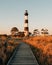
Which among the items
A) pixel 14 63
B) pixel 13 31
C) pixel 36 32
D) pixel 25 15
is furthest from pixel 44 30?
pixel 14 63

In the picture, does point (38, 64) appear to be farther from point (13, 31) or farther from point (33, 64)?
point (13, 31)

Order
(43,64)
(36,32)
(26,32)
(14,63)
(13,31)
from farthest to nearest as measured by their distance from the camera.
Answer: (36,32) < (13,31) < (26,32) < (14,63) < (43,64)

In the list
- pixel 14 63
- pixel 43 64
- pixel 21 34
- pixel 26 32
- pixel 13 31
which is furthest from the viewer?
pixel 13 31

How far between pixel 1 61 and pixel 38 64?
2055 mm

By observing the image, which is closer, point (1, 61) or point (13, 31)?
point (1, 61)

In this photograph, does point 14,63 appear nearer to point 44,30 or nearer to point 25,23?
point 25,23

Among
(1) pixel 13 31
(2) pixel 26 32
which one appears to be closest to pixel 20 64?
(2) pixel 26 32

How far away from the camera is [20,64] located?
41.1 ft

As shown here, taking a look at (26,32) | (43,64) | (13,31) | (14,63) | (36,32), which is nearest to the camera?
(43,64)

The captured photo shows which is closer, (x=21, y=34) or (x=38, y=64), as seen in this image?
(x=38, y=64)

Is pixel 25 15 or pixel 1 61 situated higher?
pixel 25 15

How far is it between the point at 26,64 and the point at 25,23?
167 feet

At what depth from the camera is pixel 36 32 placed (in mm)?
107750

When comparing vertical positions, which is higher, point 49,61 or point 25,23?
point 25,23
